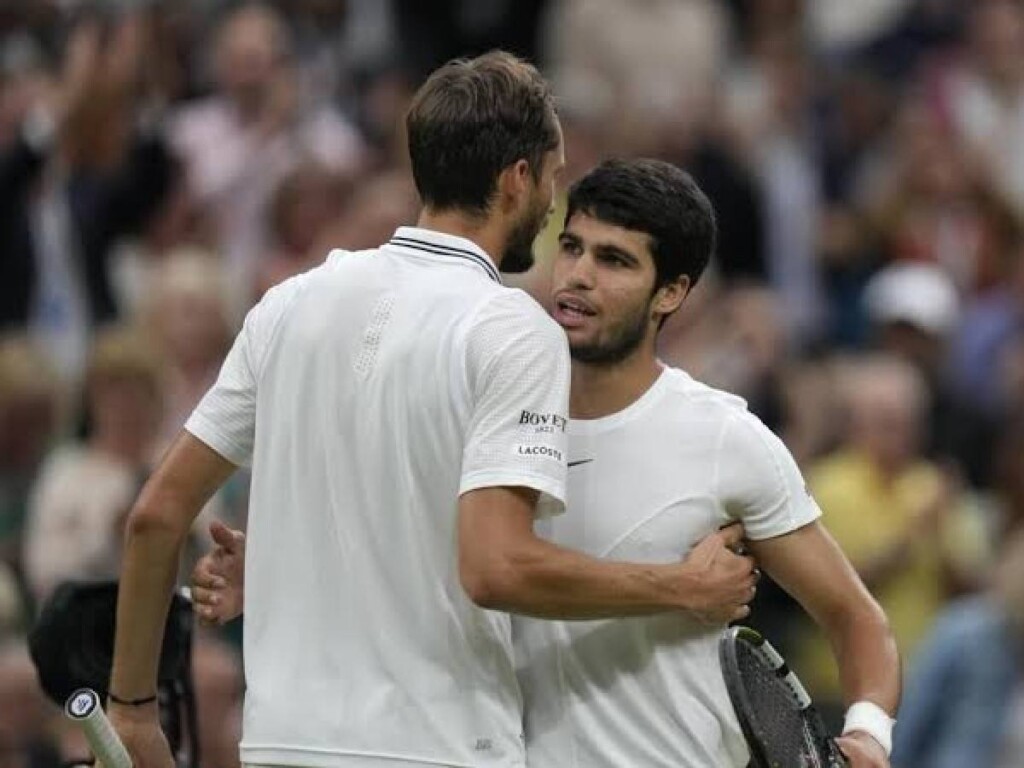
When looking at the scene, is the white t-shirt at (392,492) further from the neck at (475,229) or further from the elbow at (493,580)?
the elbow at (493,580)

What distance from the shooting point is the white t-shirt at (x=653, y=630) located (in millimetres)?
5375

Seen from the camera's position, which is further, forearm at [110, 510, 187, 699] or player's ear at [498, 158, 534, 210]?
forearm at [110, 510, 187, 699]

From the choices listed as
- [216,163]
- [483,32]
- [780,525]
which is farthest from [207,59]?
[780,525]

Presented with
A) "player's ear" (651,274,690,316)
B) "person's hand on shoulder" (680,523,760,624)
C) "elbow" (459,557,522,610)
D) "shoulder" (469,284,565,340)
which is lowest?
"person's hand on shoulder" (680,523,760,624)

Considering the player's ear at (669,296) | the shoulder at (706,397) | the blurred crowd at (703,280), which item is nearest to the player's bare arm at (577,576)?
the shoulder at (706,397)

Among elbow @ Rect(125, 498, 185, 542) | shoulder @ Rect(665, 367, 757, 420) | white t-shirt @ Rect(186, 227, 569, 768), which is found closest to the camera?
white t-shirt @ Rect(186, 227, 569, 768)

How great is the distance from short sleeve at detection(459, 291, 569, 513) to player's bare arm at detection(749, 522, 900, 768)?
2.11 feet

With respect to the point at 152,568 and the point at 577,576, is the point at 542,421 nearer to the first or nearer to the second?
the point at 577,576

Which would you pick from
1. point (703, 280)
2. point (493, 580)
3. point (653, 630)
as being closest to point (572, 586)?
point (493, 580)

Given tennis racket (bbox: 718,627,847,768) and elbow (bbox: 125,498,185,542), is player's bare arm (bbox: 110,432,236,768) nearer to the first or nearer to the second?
elbow (bbox: 125,498,185,542)

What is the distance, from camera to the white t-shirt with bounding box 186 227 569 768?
4996 millimetres

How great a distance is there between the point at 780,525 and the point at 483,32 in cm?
932

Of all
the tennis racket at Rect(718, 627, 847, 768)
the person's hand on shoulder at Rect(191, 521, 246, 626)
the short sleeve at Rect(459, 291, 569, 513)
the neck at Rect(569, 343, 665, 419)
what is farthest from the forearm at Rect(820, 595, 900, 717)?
the person's hand on shoulder at Rect(191, 521, 246, 626)

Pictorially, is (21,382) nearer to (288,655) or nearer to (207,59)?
(207,59)
